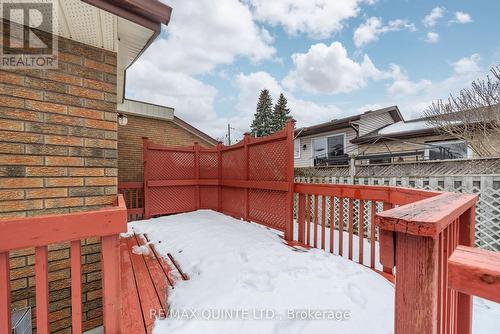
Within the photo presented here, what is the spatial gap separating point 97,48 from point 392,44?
46.9 ft

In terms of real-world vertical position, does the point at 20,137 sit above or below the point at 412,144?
below

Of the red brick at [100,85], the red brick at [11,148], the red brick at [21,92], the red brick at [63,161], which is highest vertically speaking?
the red brick at [100,85]

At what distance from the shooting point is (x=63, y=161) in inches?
82.8

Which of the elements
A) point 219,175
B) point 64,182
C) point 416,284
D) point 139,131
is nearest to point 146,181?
point 219,175

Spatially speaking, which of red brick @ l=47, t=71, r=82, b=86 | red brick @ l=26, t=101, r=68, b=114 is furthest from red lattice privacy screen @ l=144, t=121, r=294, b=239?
red brick @ l=26, t=101, r=68, b=114

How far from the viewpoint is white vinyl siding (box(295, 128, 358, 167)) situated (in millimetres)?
12043

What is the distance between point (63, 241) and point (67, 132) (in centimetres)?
142

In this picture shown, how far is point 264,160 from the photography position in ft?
14.6

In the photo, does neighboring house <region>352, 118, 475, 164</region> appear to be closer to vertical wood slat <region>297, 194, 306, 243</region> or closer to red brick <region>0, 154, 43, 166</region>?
vertical wood slat <region>297, 194, 306, 243</region>

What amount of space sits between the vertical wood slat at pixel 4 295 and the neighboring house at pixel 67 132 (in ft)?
3.80

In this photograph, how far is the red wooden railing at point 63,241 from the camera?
1.05 m

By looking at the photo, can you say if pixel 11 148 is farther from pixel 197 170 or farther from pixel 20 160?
pixel 197 170

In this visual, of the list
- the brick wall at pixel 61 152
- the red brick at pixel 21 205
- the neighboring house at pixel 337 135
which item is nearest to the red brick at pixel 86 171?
the brick wall at pixel 61 152

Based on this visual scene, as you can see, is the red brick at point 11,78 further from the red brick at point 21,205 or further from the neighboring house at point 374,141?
the neighboring house at point 374,141
